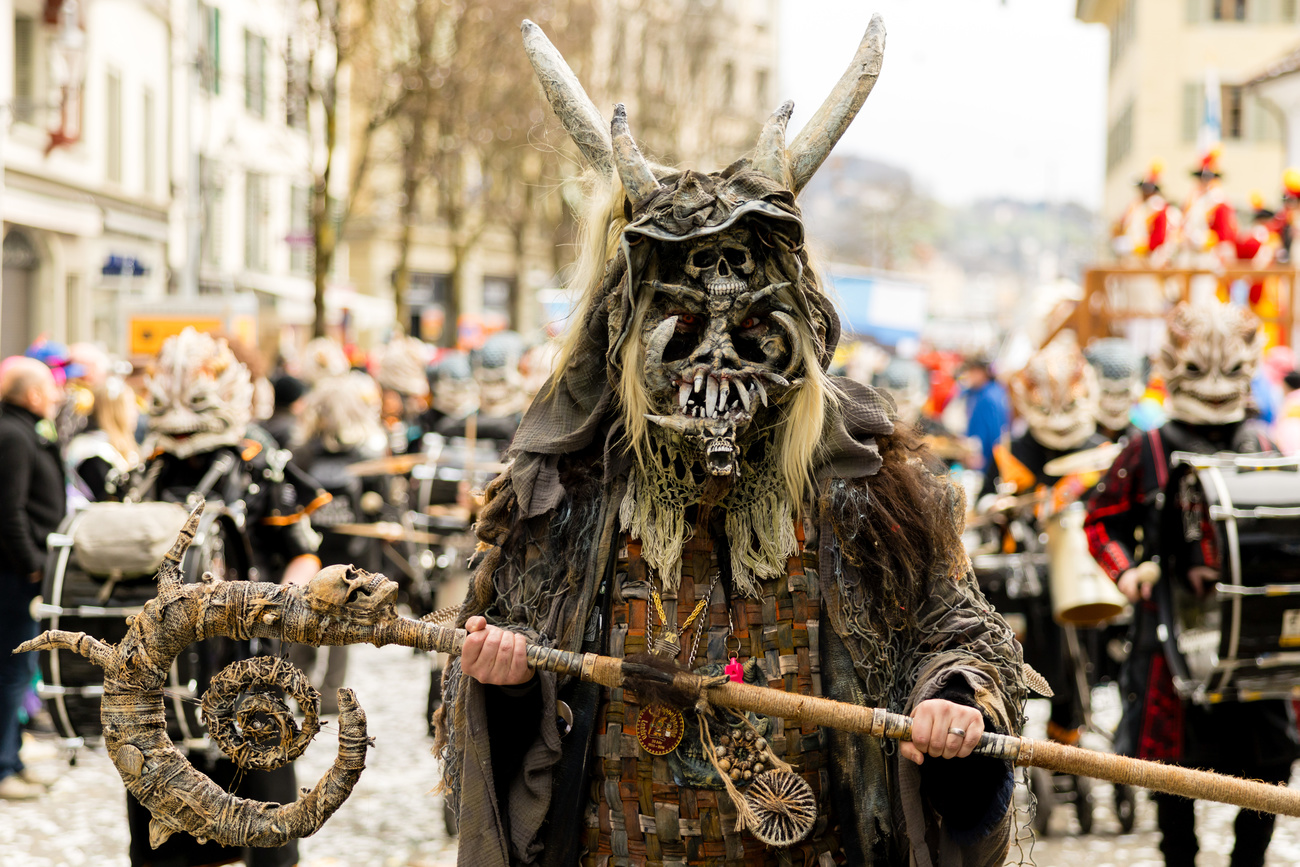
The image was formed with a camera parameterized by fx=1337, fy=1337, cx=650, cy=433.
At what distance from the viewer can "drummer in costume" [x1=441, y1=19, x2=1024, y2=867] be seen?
107 inches

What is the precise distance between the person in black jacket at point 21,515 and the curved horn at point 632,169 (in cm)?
511

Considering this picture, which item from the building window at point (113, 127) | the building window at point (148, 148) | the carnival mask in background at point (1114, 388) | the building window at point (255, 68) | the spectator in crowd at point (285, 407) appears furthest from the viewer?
the building window at point (255, 68)

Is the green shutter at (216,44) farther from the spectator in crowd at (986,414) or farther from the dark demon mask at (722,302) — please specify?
the dark demon mask at (722,302)

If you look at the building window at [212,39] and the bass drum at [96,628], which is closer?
the bass drum at [96,628]

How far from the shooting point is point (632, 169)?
9.14 ft

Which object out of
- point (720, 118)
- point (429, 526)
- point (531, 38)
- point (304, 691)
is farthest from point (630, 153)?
point (720, 118)

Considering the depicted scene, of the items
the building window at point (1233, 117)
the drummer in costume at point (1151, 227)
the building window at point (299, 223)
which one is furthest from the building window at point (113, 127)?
the building window at point (1233, 117)

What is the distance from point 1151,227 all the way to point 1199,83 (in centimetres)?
2511

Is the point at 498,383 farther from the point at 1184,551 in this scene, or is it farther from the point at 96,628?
the point at 1184,551

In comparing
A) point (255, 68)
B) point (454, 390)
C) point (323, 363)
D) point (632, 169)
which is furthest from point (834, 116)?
point (255, 68)

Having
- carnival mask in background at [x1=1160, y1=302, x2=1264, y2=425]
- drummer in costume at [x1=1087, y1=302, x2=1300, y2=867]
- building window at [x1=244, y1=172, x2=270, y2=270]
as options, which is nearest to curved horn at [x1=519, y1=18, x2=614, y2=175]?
drummer in costume at [x1=1087, y1=302, x2=1300, y2=867]

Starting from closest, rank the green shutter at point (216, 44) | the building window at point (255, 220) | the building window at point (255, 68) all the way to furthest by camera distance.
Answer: the green shutter at point (216, 44) → the building window at point (255, 68) → the building window at point (255, 220)

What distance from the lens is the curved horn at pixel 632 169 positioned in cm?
279

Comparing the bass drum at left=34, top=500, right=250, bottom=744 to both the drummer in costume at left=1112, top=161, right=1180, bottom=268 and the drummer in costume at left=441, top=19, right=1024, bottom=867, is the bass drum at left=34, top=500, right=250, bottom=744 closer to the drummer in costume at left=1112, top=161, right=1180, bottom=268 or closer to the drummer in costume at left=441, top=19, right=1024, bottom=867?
the drummer in costume at left=441, top=19, right=1024, bottom=867
